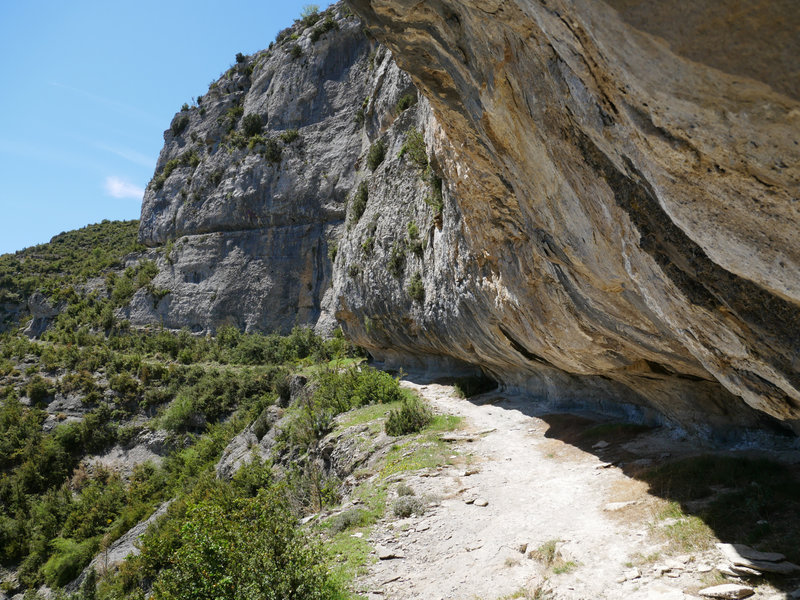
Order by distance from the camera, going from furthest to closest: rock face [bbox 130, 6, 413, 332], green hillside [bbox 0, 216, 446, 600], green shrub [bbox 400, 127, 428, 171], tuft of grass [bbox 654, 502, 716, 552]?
rock face [bbox 130, 6, 413, 332]
green shrub [bbox 400, 127, 428, 171]
green hillside [bbox 0, 216, 446, 600]
tuft of grass [bbox 654, 502, 716, 552]

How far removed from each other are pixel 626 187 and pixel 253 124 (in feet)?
145

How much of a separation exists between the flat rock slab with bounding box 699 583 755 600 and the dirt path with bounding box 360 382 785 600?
10 cm

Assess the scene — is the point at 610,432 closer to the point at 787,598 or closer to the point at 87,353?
the point at 787,598

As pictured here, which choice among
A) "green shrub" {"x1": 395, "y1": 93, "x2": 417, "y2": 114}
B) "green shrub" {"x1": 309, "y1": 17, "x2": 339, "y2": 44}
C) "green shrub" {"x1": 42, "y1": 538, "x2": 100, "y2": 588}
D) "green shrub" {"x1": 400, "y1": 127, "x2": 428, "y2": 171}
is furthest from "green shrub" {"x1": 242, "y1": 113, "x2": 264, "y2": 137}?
"green shrub" {"x1": 42, "y1": 538, "x2": 100, "y2": 588}

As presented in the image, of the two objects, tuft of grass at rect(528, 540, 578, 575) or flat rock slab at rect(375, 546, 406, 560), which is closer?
tuft of grass at rect(528, 540, 578, 575)

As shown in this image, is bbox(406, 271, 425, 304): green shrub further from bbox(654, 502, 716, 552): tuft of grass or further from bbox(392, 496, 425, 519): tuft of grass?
bbox(654, 502, 716, 552): tuft of grass

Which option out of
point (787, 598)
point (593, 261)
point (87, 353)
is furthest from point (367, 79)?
point (787, 598)

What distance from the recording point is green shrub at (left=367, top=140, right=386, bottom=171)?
72.3 ft

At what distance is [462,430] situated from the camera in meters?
12.0

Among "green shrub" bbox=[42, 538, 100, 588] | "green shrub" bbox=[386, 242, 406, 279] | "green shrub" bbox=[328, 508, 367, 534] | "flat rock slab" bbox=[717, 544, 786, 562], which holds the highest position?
"green shrub" bbox=[386, 242, 406, 279]

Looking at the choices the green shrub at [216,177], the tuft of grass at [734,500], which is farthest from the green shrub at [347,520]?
the green shrub at [216,177]

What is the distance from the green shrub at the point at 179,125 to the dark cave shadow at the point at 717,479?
53.3 m

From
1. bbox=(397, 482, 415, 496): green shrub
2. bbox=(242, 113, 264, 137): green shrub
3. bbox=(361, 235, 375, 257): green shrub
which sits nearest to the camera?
bbox=(397, 482, 415, 496): green shrub

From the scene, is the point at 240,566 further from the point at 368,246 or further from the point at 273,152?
the point at 273,152
